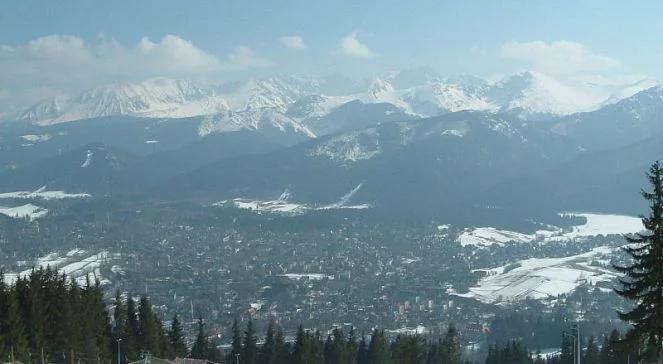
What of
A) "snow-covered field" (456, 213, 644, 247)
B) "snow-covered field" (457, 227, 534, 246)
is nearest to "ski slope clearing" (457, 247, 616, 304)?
"snow-covered field" (457, 227, 534, 246)

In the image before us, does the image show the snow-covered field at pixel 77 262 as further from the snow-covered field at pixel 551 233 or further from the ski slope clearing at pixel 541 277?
the snow-covered field at pixel 551 233

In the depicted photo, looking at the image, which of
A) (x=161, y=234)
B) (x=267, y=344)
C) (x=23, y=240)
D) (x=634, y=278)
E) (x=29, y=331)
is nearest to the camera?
(x=634, y=278)

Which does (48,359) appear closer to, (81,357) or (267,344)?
(81,357)

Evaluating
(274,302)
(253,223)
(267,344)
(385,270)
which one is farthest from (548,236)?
(267,344)

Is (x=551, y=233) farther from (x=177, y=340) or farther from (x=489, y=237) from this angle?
(x=177, y=340)

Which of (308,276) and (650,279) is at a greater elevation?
(650,279)

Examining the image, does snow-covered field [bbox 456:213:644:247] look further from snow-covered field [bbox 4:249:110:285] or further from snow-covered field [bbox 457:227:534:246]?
snow-covered field [bbox 4:249:110:285]

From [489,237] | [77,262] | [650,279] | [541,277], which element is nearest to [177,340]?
[650,279]
